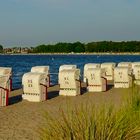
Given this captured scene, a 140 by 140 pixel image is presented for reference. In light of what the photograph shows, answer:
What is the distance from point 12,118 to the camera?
1169cm

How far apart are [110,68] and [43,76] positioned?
1011 cm

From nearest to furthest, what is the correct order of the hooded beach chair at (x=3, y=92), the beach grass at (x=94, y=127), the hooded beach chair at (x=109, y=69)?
1. the beach grass at (x=94, y=127)
2. the hooded beach chair at (x=3, y=92)
3. the hooded beach chair at (x=109, y=69)

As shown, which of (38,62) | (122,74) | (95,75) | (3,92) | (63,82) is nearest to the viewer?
(3,92)

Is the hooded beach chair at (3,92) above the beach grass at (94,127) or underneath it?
underneath

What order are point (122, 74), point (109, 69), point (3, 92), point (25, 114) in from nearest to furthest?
point (25, 114), point (3, 92), point (122, 74), point (109, 69)

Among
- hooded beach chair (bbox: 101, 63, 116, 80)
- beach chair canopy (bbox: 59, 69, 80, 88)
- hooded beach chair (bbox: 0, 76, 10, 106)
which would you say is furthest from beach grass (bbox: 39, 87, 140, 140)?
hooded beach chair (bbox: 101, 63, 116, 80)

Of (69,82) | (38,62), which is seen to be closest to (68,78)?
(69,82)

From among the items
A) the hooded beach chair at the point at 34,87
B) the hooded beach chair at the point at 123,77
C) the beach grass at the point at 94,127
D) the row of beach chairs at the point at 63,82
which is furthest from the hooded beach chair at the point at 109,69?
the beach grass at the point at 94,127

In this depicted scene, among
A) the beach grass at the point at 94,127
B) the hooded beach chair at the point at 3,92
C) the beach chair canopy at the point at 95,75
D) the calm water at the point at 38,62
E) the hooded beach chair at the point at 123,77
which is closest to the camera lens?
the beach grass at the point at 94,127

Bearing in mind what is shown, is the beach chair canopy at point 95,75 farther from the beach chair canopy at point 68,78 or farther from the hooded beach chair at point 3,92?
the hooded beach chair at point 3,92

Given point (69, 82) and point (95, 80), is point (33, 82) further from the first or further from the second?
point (95, 80)

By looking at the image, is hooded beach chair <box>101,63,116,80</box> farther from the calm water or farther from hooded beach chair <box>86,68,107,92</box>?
hooded beach chair <box>86,68,107,92</box>

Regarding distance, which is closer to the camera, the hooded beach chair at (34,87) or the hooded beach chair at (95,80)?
the hooded beach chair at (34,87)

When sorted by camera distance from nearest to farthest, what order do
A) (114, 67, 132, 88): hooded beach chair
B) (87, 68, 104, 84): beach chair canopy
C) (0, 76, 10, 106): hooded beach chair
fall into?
(0, 76, 10, 106): hooded beach chair
(87, 68, 104, 84): beach chair canopy
(114, 67, 132, 88): hooded beach chair
